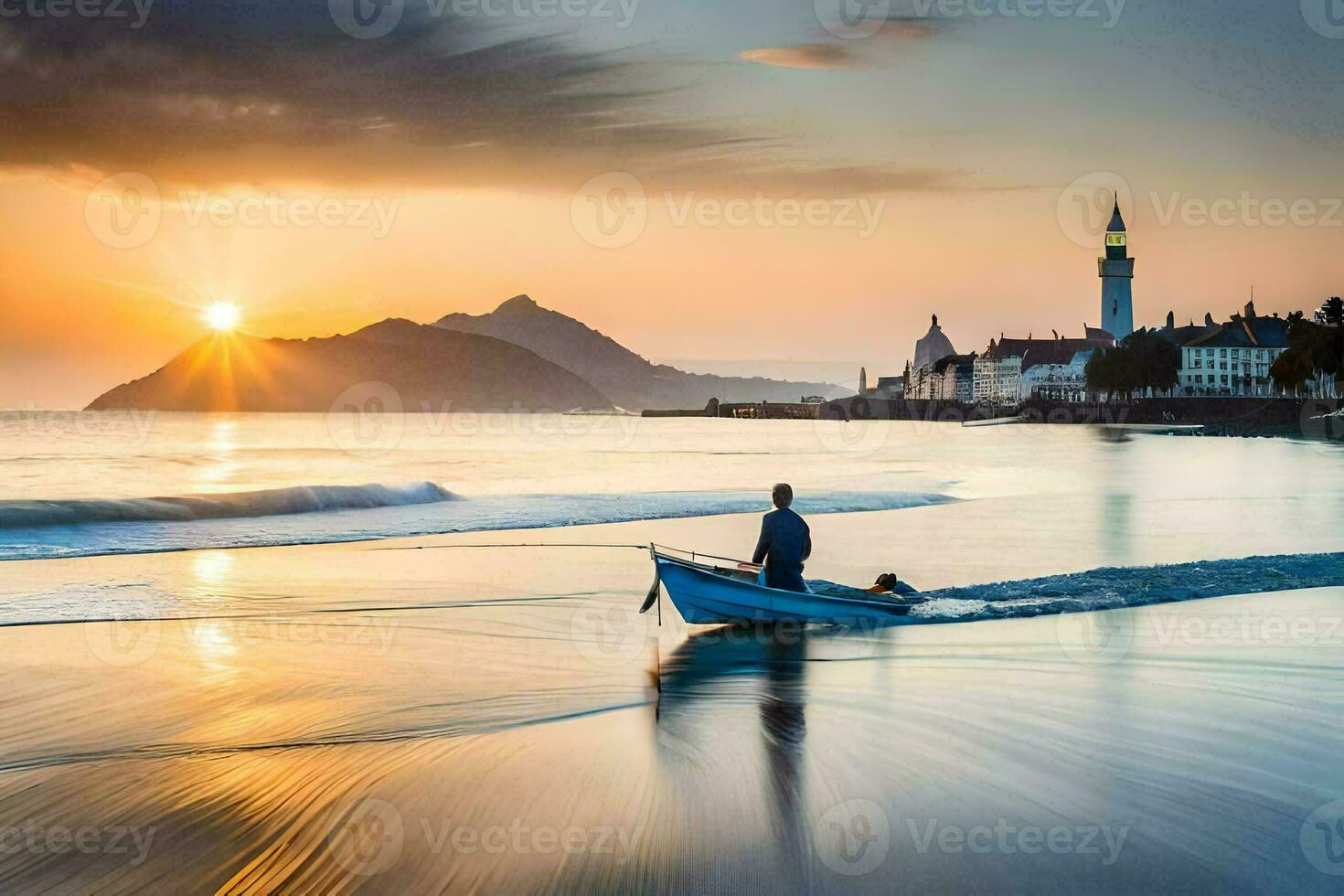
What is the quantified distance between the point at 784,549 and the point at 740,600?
33.9 inches

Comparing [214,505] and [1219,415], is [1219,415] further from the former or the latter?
[214,505]

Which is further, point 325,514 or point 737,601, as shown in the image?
point 325,514

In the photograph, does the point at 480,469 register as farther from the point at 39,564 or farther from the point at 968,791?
the point at 968,791

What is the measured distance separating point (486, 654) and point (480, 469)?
171 feet

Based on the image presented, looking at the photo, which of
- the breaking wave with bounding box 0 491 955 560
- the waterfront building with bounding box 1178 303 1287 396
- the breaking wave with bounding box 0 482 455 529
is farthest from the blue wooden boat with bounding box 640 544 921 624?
the waterfront building with bounding box 1178 303 1287 396

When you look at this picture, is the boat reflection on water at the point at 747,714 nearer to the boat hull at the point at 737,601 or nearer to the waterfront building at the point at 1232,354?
the boat hull at the point at 737,601

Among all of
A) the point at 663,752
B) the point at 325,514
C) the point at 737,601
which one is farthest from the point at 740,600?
the point at 325,514

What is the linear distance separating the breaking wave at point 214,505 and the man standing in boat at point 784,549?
24456 mm

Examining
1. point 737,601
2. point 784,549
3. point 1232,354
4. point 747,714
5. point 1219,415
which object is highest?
point 1232,354

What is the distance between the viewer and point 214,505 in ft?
116

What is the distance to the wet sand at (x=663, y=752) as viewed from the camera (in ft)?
20.2

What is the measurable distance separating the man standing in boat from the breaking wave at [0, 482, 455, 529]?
24.5 m

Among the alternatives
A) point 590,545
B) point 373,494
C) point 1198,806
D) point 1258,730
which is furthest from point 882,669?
point 373,494

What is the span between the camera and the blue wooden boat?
13328 millimetres
